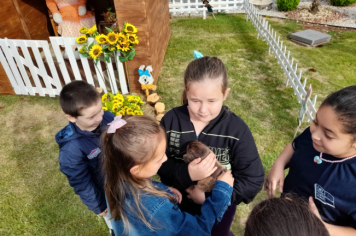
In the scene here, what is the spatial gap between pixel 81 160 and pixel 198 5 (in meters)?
8.04

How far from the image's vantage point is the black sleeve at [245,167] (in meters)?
1.51

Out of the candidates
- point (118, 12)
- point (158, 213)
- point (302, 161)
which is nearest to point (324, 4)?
point (118, 12)

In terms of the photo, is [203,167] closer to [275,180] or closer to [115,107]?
[275,180]

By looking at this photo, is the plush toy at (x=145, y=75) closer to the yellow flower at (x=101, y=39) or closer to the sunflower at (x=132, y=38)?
the sunflower at (x=132, y=38)

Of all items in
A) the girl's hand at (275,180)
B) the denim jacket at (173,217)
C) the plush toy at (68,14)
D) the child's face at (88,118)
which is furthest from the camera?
the plush toy at (68,14)

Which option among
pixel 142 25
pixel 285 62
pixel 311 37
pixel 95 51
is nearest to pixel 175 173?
pixel 95 51

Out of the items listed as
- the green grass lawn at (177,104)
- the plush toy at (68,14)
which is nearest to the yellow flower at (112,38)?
the green grass lawn at (177,104)

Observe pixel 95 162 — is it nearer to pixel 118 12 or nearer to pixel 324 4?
pixel 118 12

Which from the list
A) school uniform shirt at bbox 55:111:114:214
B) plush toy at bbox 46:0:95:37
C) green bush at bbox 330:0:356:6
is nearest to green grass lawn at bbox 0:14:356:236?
school uniform shirt at bbox 55:111:114:214

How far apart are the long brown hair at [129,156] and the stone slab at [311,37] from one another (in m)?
6.48

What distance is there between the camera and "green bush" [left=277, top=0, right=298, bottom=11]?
8.27m

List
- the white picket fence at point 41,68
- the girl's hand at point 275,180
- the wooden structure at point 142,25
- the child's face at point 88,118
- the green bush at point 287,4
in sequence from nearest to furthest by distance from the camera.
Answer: the girl's hand at point 275,180 < the child's face at point 88,118 < the wooden structure at point 142,25 < the white picket fence at point 41,68 < the green bush at point 287,4

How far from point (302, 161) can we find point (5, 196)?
139 inches

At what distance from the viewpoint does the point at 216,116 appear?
1561 millimetres
